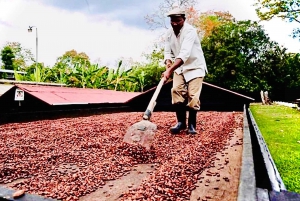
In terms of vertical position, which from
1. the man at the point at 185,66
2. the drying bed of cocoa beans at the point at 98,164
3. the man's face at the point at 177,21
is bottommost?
the drying bed of cocoa beans at the point at 98,164

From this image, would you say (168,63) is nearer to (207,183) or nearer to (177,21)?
(177,21)

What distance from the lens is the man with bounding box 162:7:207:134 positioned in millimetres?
2551

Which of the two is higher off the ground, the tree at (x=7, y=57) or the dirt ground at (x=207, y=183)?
the tree at (x=7, y=57)

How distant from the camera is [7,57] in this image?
2734 centimetres

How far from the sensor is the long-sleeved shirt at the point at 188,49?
2572 mm

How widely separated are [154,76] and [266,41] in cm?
766

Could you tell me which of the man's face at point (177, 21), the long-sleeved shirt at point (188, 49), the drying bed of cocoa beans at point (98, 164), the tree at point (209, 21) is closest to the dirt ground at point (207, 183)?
the drying bed of cocoa beans at point (98, 164)

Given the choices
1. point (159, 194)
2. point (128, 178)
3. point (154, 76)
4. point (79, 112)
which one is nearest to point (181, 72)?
point (128, 178)

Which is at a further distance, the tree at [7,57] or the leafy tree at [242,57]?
the tree at [7,57]

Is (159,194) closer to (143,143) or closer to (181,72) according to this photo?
(143,143)

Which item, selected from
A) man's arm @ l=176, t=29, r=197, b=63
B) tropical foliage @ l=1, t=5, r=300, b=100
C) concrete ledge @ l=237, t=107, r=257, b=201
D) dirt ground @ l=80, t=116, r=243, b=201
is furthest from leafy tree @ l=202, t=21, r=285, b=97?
concrete ledge @ l=237, t=107, r=257, b=201

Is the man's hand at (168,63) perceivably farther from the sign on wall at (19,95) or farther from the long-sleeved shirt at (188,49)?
the sign on wall at (19,95)

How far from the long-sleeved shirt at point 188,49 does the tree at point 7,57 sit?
28177mm

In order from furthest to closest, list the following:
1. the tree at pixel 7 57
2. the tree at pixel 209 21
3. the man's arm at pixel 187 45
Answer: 1. the tree at pixel 7 57
2. the tree at pixel 209 21
3. the man's arm at pixel 187 45
